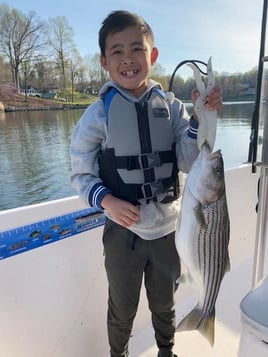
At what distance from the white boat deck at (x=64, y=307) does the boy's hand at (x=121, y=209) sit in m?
0.50

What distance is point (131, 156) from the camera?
1.38 meters

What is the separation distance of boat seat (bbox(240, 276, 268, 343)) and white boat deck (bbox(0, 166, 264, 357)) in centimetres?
103

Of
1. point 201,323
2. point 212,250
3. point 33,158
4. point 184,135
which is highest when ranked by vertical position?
point 184,135

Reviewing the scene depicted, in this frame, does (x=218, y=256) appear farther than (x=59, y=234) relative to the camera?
No

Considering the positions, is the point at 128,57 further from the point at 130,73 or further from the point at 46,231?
the point at 46,231

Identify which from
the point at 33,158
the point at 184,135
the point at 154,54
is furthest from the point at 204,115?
the point at 33,158

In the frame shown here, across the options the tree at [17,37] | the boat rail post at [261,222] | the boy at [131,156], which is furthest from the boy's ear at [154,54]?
the tree at [17,37]

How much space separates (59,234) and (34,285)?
269 millimetres

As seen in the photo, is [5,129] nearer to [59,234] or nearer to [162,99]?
[59,234]

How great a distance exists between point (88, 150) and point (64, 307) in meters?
0.89

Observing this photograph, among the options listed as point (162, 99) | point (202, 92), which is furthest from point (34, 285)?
point (202, 92)

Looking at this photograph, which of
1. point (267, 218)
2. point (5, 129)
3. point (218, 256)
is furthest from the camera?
point (5, 129)

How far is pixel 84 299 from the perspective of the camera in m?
1.87

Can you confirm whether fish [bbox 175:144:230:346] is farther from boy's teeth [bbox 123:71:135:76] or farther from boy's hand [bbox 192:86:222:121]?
boy's teeth [bbox 123:71:135:76]
